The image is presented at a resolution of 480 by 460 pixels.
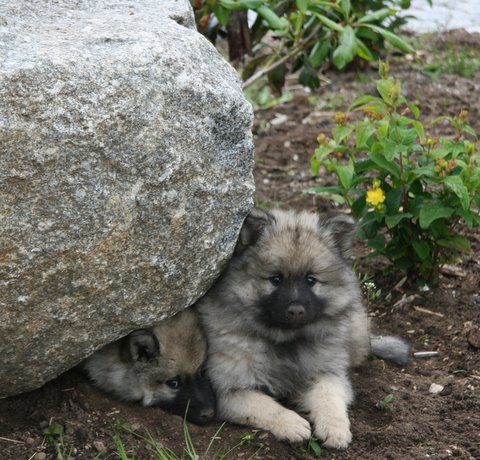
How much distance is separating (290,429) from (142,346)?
29.0 inches

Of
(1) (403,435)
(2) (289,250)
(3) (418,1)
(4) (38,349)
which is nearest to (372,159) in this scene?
(2) (289,250)

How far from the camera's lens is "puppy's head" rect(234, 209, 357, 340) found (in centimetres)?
408

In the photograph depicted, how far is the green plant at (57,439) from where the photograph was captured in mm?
3735

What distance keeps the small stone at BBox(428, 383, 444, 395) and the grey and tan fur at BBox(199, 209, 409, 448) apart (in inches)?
15.2

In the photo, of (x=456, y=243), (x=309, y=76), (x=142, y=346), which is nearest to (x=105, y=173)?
(x=142, y=346)

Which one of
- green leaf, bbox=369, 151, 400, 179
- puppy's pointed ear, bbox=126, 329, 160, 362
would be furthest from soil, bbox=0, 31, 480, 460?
green leaf, bbox=369, 151, 400, 179

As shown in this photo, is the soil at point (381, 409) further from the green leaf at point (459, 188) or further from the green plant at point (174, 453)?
the green leaf at point (459, 188)

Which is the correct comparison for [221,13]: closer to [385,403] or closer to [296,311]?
[296,311]

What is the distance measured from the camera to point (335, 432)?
13.0ft

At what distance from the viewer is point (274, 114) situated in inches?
294

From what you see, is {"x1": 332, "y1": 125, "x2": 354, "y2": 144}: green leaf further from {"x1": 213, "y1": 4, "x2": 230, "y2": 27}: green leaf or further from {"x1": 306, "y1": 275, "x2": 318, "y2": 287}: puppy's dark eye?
{"x1": 213, "y1": 4, "x2": 230, "y2": 27}: green leaf

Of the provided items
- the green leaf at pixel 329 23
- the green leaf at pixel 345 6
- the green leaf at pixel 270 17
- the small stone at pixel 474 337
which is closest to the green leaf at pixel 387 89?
the green leaf at pixel 329 23

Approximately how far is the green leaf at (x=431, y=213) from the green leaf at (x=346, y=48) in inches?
47.4

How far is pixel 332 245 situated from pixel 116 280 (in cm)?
118
